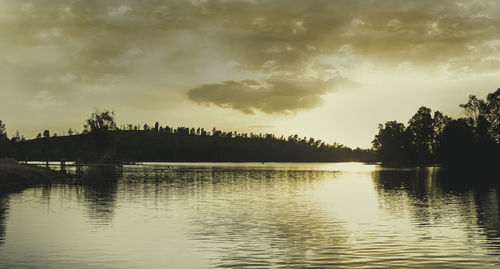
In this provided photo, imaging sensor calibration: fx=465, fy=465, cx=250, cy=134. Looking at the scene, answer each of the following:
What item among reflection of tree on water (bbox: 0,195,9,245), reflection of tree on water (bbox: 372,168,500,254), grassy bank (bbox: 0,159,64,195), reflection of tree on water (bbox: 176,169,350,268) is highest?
grassy bank (bbox: 0,159,64,195)

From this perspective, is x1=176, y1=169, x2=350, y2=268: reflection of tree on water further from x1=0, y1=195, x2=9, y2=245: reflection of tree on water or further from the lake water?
x1=0, y1=195, x2=9, y2=245: reflection of tree on water

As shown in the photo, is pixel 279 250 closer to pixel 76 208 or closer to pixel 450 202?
pixel 76 208

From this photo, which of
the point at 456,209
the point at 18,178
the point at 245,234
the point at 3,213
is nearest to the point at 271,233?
the point at 245,234

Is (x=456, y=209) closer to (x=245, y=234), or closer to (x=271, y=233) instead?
(x=271, y=233)

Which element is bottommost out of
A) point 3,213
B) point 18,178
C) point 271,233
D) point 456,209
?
point 456,209

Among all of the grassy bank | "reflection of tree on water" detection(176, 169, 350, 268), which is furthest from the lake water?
the grassy bank

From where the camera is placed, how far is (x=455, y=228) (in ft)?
104

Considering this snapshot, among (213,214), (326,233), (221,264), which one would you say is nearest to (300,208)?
(213,214)

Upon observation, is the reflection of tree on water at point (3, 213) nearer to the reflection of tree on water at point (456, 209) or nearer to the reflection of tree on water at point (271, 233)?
the reflection of tree on water at point (271, 233)

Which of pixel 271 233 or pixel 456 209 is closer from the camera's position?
pixel 271 233

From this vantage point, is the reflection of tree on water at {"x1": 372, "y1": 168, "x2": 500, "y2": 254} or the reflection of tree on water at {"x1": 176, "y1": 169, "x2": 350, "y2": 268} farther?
the reflection of tree on water at {"x1": 372, "y1": 168, "x2": 500, "y2": 254}

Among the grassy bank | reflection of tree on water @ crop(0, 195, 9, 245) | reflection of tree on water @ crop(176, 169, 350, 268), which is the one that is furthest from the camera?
the grassy bank

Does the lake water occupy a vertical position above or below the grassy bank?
below

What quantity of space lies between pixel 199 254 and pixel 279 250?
13.4 ft
